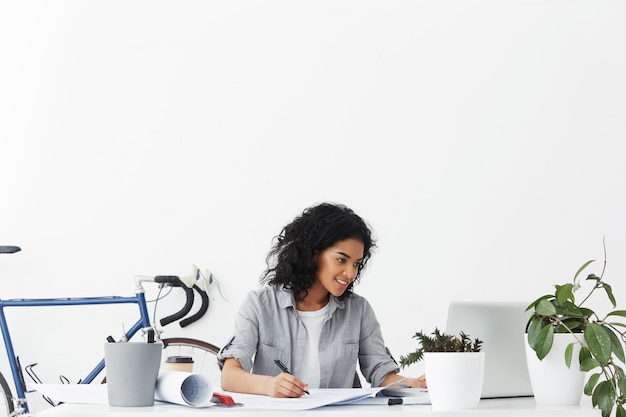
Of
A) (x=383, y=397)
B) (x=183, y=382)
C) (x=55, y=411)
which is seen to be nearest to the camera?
(x=55, y=411)

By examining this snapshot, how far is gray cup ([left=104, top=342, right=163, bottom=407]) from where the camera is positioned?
1.30m

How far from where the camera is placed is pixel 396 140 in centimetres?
355

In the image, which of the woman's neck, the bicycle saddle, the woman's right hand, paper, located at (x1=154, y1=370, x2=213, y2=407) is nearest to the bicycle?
A: the bicycle saddle

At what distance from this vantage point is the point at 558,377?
1.40 meters

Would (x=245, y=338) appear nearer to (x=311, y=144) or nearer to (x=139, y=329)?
(x=139, y=329)

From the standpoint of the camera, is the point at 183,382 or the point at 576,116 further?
the point at 576,116

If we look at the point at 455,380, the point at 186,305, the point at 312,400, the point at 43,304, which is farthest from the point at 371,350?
the point at 43,304

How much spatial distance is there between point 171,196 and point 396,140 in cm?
95

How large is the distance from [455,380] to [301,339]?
0.91 m

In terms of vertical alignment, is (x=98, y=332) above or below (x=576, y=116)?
below

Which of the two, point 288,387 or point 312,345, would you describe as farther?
point 312,345

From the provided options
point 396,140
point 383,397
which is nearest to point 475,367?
point 383,397

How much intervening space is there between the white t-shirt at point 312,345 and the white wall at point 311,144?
1286 mm

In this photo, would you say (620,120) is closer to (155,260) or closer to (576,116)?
(576,116)
